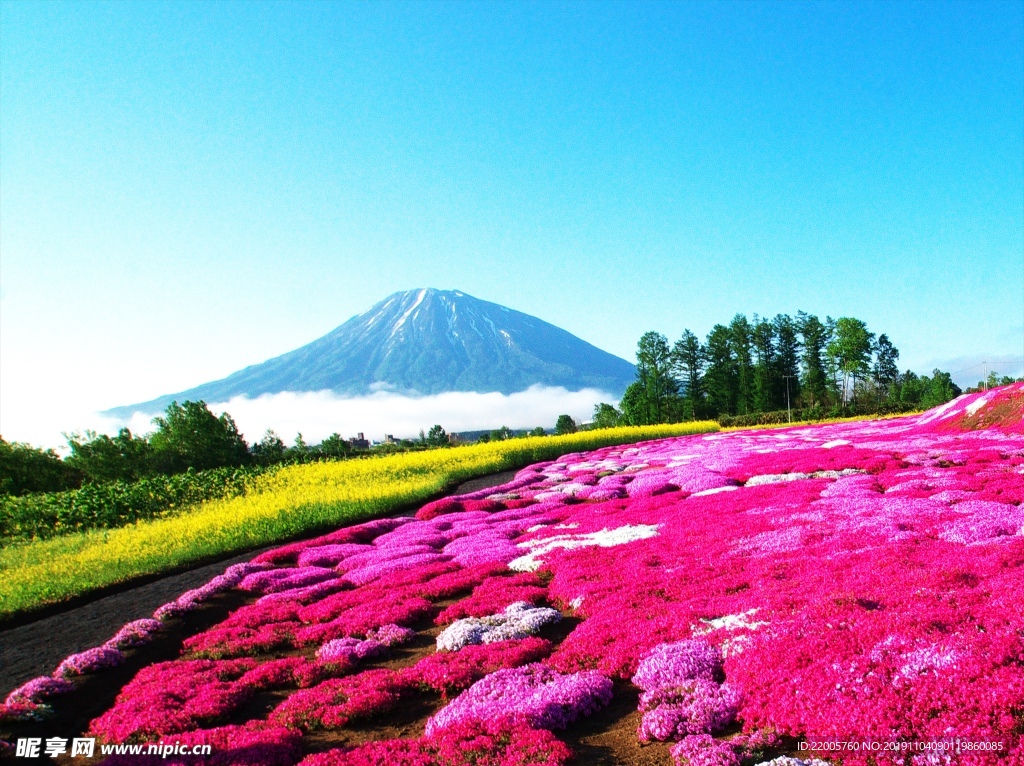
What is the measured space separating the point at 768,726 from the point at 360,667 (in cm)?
673

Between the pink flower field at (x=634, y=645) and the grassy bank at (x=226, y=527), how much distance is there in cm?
402

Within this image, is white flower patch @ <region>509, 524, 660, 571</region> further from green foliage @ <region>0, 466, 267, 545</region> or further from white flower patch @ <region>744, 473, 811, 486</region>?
green foliage @ <region>0, 466, 267, 545</region>

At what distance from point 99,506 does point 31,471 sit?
33403 mm

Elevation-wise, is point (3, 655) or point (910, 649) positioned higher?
point (910, 649)

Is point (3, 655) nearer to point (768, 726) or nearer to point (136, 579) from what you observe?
point (136, 579)

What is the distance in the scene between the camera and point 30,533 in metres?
31.3

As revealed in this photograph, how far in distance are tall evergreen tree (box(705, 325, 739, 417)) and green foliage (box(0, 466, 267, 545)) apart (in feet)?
313

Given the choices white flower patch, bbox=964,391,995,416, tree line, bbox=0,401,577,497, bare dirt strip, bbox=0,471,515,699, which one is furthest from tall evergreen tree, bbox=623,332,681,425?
bare dirt strip, bbox=0,471,515,699

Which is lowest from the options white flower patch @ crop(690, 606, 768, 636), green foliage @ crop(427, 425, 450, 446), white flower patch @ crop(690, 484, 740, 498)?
white flower patch @ crop(690, 484, 740, 498)

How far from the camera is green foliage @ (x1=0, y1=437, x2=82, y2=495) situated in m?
55.5

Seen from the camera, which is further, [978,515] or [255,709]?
[978,515]

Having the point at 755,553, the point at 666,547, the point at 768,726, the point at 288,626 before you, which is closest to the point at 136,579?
the point at 288,626

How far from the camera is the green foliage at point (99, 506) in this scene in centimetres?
3152

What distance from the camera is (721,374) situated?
383 feet
